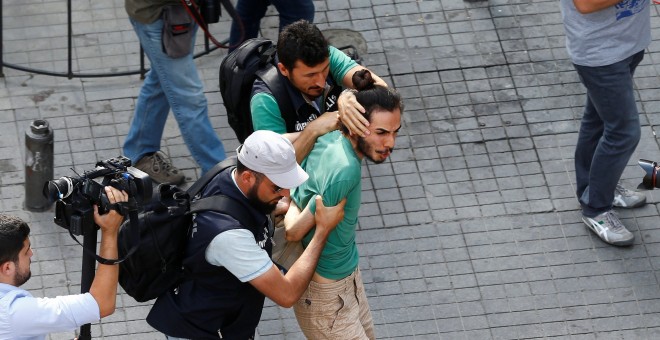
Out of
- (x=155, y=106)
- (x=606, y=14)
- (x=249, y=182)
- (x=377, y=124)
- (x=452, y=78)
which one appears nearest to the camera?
(x=249, y=182)

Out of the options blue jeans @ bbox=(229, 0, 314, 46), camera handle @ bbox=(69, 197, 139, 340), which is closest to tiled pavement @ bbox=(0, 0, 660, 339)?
blue jeans @ bbox=(229, 0, 314, 46)

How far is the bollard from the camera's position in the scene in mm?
7484

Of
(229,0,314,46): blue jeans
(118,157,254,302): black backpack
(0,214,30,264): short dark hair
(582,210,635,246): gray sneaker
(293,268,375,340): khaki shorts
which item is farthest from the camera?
(229,0,314,46): blue jeans

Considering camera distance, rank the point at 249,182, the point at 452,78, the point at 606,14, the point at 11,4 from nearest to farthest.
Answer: the point at 249,182, the point at 606,14, the point at 452,78, the point at 11,4

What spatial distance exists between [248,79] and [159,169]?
184 centimetres

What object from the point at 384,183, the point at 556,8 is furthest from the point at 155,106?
the point at 556,8

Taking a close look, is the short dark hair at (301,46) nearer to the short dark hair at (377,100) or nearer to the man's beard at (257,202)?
the short dark hair at (377,100)

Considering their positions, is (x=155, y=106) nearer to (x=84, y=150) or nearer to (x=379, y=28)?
(x=84, y=150)

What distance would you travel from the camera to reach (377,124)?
18.3ft

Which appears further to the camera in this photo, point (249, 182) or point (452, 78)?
point (452, 78)

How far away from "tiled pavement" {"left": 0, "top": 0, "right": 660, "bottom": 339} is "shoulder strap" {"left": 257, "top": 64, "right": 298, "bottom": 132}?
1.45 m

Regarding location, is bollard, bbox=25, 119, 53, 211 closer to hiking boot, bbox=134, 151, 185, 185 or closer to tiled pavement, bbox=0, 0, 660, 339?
tiled pavement, bbox=0, 0, 660, 339

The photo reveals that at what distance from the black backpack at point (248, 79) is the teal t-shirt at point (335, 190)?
46cm

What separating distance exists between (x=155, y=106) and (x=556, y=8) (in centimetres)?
343
